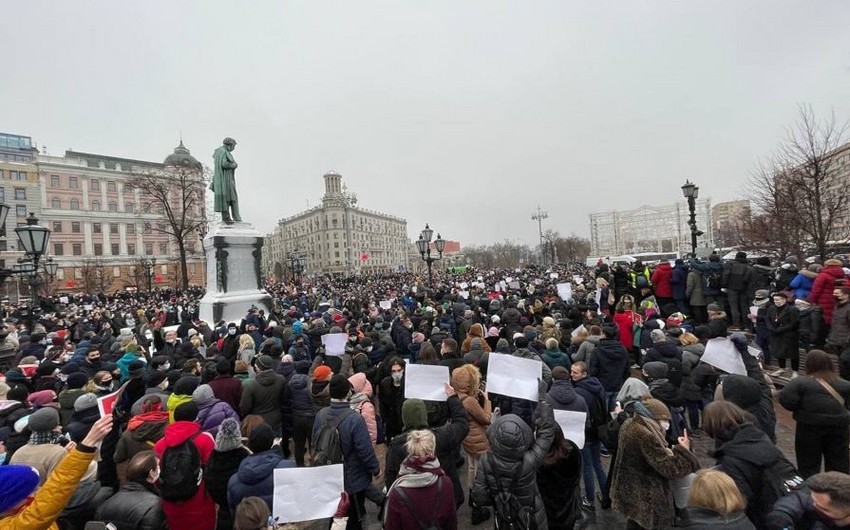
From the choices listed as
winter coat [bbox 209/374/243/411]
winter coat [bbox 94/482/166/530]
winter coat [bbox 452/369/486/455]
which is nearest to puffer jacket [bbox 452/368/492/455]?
winter coat [bbox 452/369/486/455]

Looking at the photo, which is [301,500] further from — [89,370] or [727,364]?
[89,370]

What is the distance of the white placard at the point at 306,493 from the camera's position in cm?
329

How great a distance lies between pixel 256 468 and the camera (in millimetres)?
3355

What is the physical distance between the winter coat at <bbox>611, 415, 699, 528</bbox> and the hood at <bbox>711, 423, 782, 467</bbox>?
251 mm

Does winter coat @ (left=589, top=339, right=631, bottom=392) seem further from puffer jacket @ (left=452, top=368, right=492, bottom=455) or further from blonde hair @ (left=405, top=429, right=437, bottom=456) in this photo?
blonde hair @ (left=405, top=429, right=437, bottom=456)

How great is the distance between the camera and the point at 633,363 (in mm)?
9625

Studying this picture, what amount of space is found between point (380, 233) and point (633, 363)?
12322 centimetres

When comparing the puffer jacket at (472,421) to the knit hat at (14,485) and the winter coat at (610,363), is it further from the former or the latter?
the knit hat at (14,485)

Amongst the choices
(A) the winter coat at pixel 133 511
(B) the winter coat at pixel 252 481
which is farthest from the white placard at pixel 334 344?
(A) the winter coat at pixel 133 511

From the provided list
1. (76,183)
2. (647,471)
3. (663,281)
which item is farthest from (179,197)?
(647,471)

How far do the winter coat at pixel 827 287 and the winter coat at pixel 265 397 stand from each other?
9.64m

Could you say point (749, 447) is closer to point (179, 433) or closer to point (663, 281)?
point (179, 433)

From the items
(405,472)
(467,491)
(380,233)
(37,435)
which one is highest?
(380,233)

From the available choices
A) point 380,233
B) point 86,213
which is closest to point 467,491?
point 86,213
